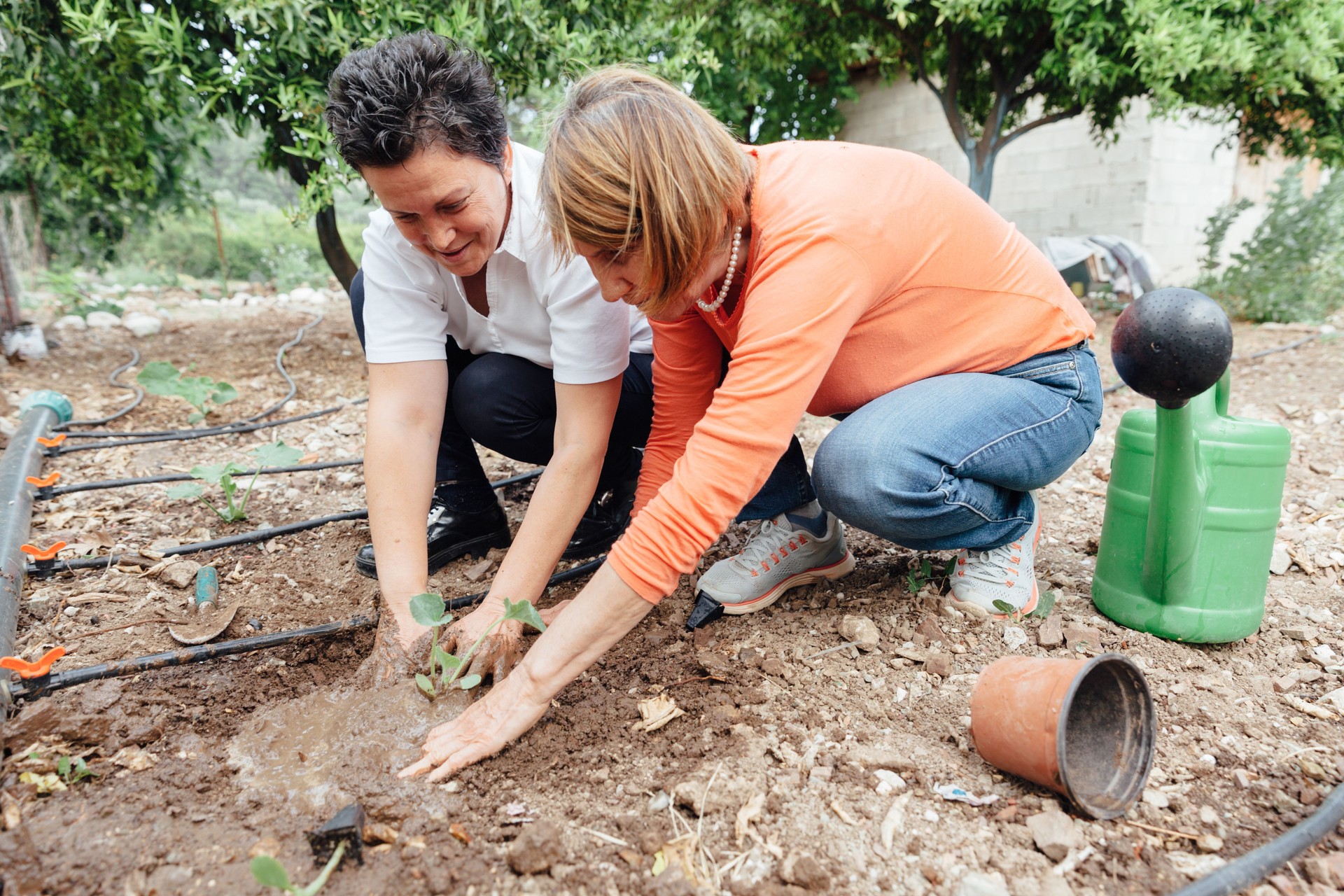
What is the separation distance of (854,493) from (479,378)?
0.90 meters

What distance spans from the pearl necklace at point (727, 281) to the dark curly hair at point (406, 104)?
472mm

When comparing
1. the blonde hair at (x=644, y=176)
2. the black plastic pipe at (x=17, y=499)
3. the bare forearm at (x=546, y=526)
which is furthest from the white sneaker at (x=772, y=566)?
the black plastic pipe at (x=17, y=499)

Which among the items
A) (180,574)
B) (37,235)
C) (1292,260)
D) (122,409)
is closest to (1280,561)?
(180,574)

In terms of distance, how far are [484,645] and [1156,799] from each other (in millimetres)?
Result: 1059

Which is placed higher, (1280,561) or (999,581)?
(999,581)

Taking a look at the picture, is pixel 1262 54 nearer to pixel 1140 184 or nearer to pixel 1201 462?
pixel 1140 184

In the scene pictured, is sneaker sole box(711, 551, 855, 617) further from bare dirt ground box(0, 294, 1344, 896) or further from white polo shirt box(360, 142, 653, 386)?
white polo shirt box(360, 142, 653, 386)

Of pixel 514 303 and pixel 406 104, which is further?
pixel 514 303

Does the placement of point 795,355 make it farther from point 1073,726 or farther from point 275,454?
point 275,454

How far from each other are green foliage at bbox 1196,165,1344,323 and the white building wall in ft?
3.72

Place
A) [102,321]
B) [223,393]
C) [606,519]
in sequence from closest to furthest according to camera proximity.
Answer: [606,519]
[223,393]
[102,321]

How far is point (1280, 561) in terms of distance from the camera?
1905 millimetres

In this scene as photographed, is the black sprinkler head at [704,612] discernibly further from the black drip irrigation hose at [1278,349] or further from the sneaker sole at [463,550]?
the black drip irrigation hose at [1278,349]

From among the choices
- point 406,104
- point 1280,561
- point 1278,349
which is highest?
point 406,104
